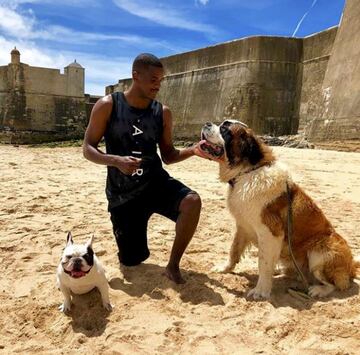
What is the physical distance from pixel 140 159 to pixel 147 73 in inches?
27.7

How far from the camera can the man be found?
11.7ft

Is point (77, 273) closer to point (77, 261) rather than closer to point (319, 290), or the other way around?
point (77, 261)

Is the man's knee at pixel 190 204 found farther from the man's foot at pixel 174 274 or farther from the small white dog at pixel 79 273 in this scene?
the small white dog at pixel 79 273

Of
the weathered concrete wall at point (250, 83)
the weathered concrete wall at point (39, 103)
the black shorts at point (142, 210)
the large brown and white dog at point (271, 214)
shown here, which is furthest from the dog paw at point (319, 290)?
the weathered concrete wall at point (39, 103)

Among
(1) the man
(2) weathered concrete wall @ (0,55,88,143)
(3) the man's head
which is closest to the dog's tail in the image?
(1) the man

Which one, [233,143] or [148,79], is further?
[148,79]

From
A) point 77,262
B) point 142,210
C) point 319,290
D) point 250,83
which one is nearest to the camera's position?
point 77,262

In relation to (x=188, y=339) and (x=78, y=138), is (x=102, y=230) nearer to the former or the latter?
(x=188, y=339)

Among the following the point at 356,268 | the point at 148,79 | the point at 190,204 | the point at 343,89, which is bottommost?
the point at 356,268

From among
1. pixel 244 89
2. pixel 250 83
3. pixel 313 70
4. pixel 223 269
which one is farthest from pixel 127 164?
pixel 244 89

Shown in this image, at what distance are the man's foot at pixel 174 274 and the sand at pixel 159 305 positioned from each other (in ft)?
0.16

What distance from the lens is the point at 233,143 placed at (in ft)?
11.1

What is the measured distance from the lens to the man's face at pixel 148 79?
3576 mm

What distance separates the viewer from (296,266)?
3.41 m
